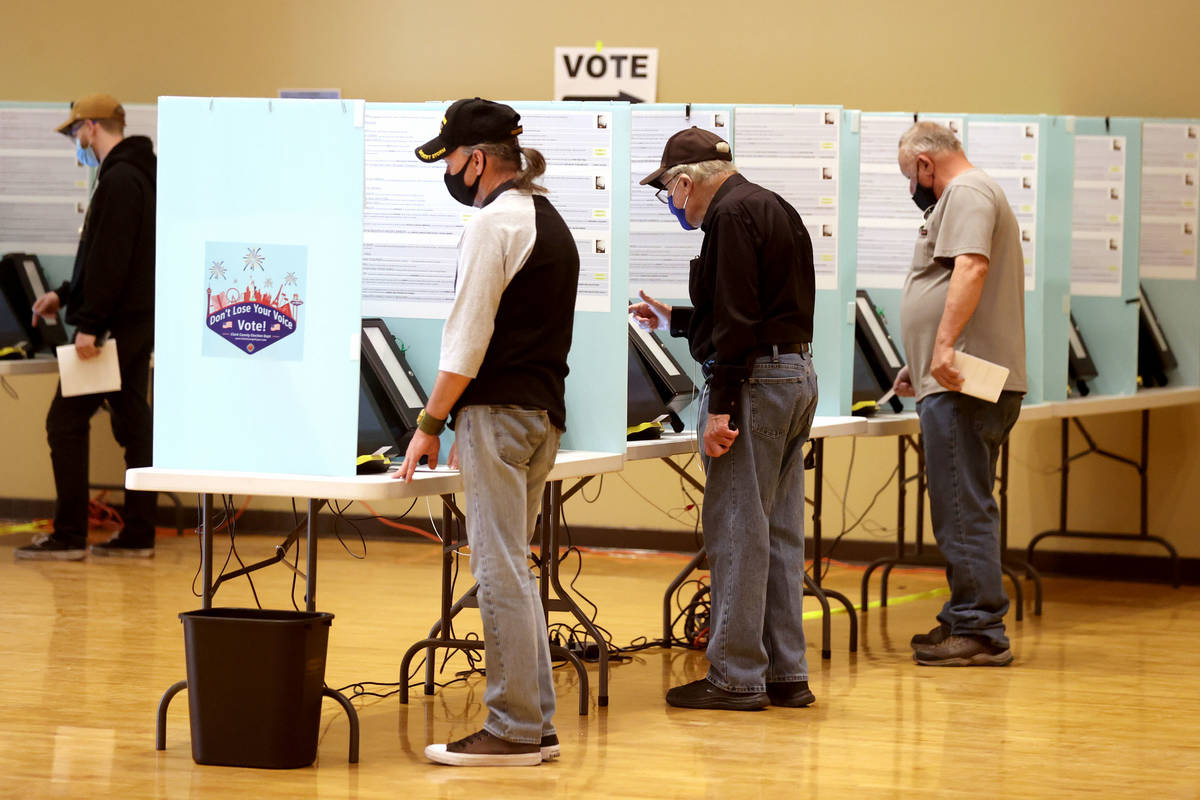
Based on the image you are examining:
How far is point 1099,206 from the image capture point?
613 centimetres

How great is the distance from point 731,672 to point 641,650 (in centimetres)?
90

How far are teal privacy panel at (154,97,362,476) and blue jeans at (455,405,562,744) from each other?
11.4 inches

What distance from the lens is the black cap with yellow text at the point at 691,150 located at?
13.8 feet

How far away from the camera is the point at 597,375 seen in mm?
4125

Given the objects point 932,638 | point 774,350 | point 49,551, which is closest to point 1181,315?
point 932,638

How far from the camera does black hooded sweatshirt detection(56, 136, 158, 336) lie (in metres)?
6.32

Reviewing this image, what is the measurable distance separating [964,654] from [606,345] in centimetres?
162

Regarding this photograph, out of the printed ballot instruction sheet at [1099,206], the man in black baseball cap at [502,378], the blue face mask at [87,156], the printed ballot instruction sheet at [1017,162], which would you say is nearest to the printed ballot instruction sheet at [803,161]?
the printed ballot instruction sheet at [1017,162]

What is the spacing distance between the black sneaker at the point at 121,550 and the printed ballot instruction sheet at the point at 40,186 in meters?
1.30

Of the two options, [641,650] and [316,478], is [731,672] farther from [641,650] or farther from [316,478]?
[316,478]

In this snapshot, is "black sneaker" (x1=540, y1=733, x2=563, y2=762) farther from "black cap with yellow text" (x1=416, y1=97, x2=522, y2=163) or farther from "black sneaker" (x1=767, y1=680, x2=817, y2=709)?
"black cap with yellow text" (x1=416, y1=97, x2=522, y2=163)

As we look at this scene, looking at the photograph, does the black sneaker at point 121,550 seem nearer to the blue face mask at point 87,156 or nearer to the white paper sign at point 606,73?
the blue face mask at point 87,156

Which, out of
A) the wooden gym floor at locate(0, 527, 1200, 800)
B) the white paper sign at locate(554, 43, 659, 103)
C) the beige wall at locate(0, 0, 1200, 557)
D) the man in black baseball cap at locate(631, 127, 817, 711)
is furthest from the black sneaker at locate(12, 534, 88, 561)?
the man in black baseball cap at locate(631, 127, 817, 711)

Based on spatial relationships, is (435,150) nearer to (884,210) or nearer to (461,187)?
(461,187)
